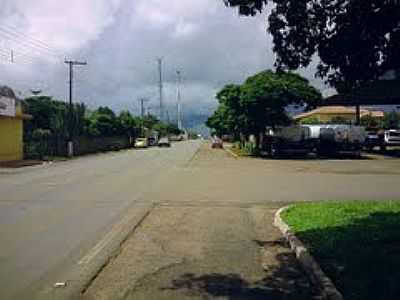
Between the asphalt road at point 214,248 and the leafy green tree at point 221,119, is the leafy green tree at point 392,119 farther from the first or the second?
the asphalt road at point 214,248

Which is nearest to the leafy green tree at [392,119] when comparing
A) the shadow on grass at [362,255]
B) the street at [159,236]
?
the street at [159,236]

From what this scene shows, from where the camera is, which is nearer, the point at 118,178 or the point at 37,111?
the point at 118,178

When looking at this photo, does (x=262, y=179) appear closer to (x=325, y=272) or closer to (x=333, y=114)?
(x=325, y=272)

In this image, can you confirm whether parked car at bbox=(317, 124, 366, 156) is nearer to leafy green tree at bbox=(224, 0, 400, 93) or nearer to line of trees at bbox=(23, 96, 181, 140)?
line of trees at bbox=(23, 96, 181, 140)

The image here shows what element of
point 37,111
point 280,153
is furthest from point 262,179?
point 37,111

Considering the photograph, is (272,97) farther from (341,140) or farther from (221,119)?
(221,119)

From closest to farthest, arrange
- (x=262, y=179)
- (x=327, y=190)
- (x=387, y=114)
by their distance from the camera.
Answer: (x=327, y=190), (x=262, y=179), (x=387, y=114)

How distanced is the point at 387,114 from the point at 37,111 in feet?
179

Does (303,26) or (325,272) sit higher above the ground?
(303,26)

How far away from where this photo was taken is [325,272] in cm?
962

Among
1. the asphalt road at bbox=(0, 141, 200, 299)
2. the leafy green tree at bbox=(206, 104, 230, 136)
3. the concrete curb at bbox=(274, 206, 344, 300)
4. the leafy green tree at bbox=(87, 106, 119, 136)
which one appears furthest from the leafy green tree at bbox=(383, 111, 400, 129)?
the concrete curb at bbox=(274, 206, 344, 300)

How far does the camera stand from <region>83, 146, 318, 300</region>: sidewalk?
8875 millimetres

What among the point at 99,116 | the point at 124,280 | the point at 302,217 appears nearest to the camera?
the point at 124,280

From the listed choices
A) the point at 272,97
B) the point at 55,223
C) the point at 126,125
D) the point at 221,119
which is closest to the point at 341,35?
the point at 55,223
